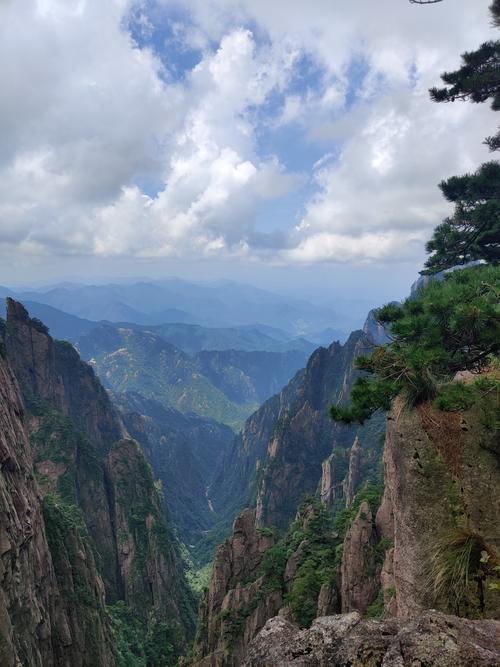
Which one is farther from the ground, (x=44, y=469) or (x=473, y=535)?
(x=473, y=535)

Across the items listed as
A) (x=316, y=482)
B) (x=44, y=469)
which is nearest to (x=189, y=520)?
(x=316, y=482)

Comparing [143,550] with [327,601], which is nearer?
[327,601]

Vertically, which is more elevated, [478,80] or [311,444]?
[478,80]

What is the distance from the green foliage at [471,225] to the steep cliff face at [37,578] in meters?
26.9

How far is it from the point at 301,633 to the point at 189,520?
186228mm

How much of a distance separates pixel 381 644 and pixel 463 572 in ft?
9.37

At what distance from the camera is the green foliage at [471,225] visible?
15.4 meters

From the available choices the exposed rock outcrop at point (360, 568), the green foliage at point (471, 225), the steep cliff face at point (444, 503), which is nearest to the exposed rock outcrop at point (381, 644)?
the steep cliff face at point (444, 503)

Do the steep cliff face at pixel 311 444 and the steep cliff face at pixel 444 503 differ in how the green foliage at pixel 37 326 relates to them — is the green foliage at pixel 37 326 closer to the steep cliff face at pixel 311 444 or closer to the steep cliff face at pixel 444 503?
the steep cliff face at pixel 311 444

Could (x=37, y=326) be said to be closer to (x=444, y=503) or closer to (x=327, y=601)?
(x=327, y=601)

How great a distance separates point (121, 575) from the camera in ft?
232

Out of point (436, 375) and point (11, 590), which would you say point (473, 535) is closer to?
point (436, 375)

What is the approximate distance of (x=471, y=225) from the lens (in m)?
16.0

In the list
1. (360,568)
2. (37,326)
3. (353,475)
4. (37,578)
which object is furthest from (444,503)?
(37,326)
